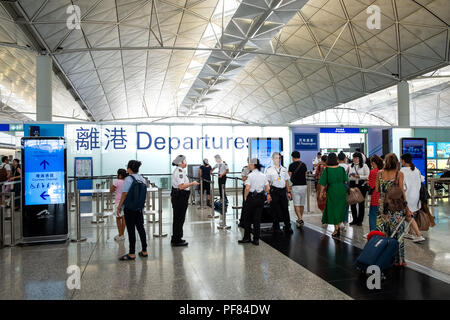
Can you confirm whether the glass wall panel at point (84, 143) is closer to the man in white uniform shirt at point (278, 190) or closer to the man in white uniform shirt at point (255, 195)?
the man in white uniform shirt at point (278, 190)

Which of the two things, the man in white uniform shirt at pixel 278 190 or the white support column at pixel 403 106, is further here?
the white support column at pixel 403 106

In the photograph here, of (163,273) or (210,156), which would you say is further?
(210,156)

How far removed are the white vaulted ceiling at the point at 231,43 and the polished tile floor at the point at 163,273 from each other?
31.2 feet

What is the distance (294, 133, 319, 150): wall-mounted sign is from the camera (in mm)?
15594

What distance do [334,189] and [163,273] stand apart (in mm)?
3933

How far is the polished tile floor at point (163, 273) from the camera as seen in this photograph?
4332 mm

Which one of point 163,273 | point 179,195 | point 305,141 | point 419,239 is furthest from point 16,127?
point 419,239

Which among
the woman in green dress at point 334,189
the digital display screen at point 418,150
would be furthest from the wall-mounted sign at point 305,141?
the woman in green dress at point 334,189

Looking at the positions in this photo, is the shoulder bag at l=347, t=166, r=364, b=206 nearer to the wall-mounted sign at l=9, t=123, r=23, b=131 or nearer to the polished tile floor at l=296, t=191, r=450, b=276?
the polished tile floor at l=296, t=191, r=450, b=276

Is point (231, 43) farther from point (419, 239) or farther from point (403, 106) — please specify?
point (419, 239)

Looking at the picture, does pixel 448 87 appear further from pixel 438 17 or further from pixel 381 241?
pixel 381 241

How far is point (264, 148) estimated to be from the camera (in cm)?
991

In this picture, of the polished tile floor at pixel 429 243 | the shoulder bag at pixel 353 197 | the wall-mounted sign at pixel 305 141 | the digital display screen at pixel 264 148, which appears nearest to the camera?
the polished tile floor at pixel 429 243

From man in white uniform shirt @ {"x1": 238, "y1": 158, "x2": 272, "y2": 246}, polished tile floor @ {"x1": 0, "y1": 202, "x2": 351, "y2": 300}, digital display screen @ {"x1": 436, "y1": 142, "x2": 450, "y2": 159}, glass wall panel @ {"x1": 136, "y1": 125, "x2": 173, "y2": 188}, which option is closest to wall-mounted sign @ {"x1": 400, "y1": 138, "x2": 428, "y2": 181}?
man in white uniform shirt @ {"x1": 238, "y1": 158, "x2": 272, "y2": 246}
